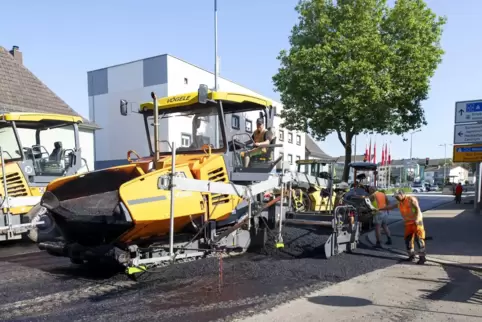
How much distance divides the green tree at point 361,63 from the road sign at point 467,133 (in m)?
3.04

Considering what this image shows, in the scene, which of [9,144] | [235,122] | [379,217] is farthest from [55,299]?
[379,217]

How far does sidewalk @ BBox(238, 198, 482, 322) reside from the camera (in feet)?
14.3

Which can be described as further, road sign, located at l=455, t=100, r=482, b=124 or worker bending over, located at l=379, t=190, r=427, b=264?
road sign, located at l=455, t=100, r=482, b=124

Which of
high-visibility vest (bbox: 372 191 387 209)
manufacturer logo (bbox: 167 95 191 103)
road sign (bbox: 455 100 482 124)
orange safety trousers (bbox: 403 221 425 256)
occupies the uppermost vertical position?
road sign (bbox: 455 100 482 124)

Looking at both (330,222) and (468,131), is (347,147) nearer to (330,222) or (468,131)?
(468,131)

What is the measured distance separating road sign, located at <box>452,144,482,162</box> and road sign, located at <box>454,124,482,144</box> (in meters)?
0.37

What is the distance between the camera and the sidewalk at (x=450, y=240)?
7.46 meters

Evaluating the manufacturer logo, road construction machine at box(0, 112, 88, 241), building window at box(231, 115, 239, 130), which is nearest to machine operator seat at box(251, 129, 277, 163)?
building window at box(231, 115, 239, 130)

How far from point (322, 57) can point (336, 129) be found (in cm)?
343

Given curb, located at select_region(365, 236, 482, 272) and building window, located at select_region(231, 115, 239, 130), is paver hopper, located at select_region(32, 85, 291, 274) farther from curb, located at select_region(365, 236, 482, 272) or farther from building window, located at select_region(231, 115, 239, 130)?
curb, located at select_region(365, 236, 482, 272)

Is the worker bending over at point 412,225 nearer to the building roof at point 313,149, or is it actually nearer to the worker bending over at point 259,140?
the worker bending over at point 259,140

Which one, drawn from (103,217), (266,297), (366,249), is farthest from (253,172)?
(366,249)

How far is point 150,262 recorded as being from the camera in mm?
4719

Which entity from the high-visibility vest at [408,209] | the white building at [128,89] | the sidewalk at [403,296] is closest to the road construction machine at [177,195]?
the sidewalk at [403,296]
